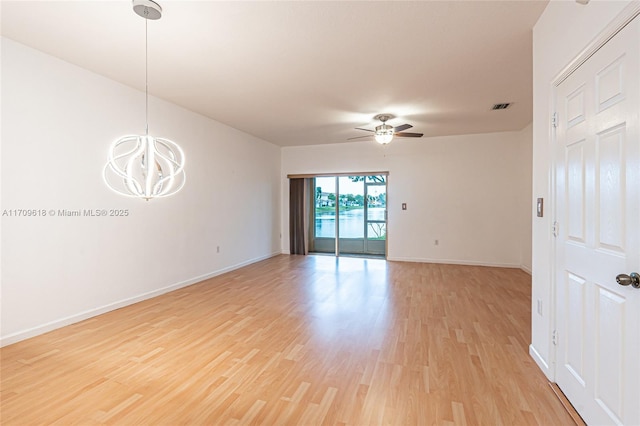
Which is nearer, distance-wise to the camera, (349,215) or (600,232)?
(600,232)

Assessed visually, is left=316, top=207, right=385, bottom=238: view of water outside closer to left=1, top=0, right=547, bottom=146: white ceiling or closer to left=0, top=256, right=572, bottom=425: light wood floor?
left=1, top=0, right=547, bottom=146: white ceiling

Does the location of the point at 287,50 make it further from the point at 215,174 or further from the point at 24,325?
the point at 24,325

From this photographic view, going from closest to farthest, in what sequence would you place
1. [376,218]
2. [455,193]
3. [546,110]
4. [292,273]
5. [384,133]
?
[546,110], [384,133], [292,273], [455,193], [376,218]

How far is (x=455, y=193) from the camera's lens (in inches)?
258

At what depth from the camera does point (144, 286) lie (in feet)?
13.5

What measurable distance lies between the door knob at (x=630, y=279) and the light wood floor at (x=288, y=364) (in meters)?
0.97

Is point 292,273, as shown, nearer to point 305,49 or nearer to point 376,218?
point 376,218

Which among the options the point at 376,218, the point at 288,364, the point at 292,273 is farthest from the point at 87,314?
the point at 376,218

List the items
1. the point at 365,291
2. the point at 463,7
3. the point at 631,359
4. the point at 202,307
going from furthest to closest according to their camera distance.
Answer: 1. the point at 365,291
2. the point at 202,307
3. the point at 463,7
4. the point at 631,359

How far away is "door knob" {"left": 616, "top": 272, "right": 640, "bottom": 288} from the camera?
4.41 feet

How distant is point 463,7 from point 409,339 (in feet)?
9.42

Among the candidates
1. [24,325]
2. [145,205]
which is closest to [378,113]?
[145,205]

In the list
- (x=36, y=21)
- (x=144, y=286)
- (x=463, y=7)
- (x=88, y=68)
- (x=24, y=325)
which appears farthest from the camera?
(x=144, y=286)

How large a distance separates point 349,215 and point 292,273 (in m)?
2.59
